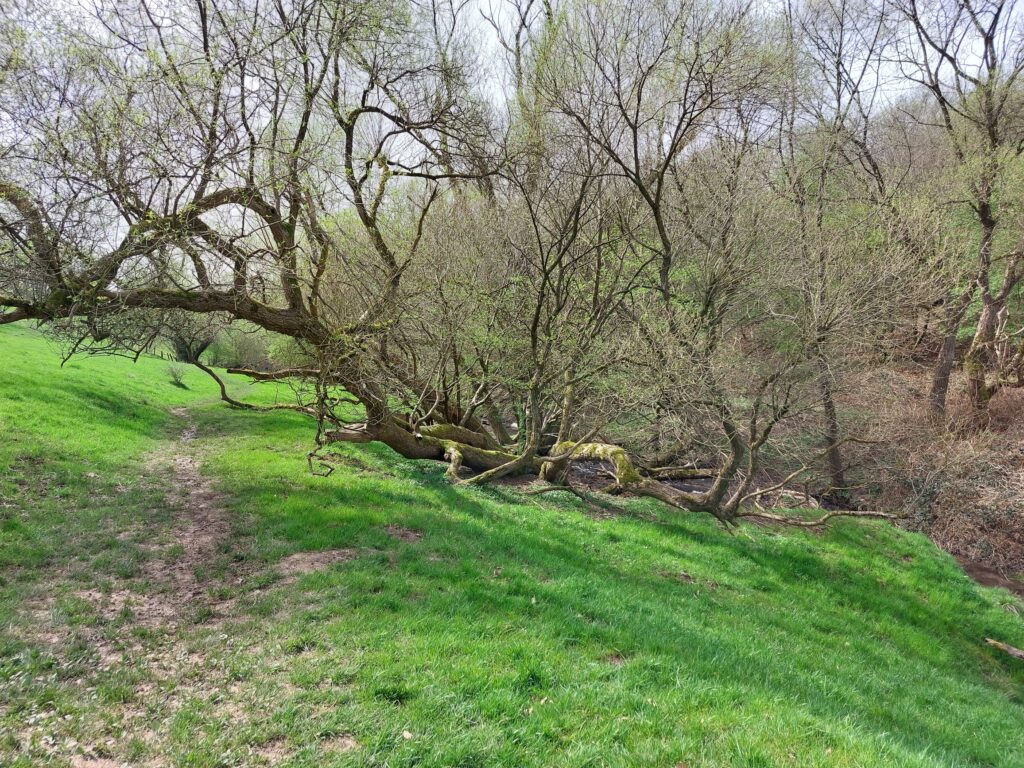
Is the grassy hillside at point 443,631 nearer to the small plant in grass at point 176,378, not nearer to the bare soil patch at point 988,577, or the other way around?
the bare soil patch at point 988,577

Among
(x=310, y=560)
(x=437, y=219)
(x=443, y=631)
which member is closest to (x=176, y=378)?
(x=437, y=219)

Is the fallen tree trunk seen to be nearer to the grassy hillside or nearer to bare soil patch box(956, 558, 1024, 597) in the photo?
the grassy hillside

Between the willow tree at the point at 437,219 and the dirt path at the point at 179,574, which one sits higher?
the willow tree at the point at 437,219

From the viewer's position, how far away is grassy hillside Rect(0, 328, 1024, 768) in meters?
3.39

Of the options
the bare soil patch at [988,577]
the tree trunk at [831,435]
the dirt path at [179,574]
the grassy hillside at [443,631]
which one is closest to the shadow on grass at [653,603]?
the grassy hillside at [443,631]

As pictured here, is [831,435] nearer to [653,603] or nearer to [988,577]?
[988,577]

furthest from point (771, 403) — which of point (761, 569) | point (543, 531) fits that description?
point (543, 531)

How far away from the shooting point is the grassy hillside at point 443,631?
3.39m

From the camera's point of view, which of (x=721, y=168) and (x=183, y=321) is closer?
(x=183, y=321)

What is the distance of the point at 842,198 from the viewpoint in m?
14.9

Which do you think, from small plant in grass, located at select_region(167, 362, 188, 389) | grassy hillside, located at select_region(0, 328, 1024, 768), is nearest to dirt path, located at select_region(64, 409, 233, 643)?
grassy hillside, located at select_region(0, 328, 1024, 768)

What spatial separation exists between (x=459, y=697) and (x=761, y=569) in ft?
23.7

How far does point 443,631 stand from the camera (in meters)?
4.72

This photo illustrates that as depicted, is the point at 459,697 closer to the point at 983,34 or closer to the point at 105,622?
the point at 105,622
